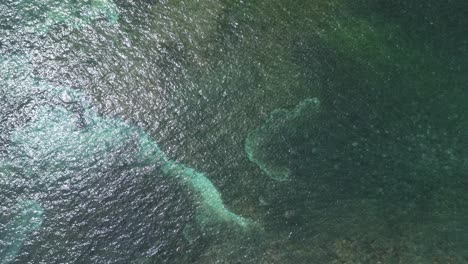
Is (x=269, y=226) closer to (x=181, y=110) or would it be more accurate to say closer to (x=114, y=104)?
(x=181, y=110)

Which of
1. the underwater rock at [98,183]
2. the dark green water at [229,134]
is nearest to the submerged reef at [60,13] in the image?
the dark green water at [229,134]

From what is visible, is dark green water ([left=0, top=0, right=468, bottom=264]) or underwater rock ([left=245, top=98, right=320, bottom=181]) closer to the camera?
dark green water ([left=0, top=0, right=468, bottom=264])

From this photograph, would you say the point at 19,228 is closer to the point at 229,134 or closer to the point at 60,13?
the point at 229,134

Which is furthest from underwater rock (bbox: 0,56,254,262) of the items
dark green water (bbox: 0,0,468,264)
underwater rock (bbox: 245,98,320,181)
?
underwater rock (bbox: 245,98,320,181)

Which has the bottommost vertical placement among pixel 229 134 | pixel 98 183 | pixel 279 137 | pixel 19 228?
pixel 19 228

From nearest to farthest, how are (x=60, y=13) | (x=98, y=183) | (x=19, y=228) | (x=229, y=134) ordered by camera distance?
(x=19, y=228)
(x=98, y=183)
(x=229, y=134)
(x=60, y=13)

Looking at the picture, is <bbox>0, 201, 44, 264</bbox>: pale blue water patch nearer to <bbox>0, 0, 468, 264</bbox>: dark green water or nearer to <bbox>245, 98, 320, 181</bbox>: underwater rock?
<bbox>0, 0, 468, 264</bbox>: dark green water

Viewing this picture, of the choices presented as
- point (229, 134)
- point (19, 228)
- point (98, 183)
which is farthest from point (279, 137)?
point (19, 228)
